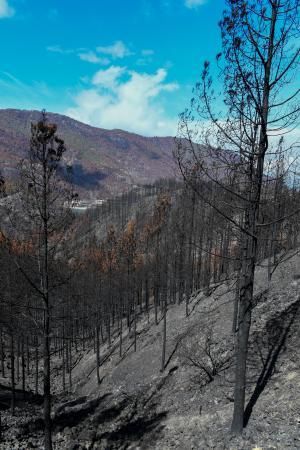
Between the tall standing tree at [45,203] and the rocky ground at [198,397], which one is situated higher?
the tall standing tree at [45,203]

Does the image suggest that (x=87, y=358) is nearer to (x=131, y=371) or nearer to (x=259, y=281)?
(x=131, y=371)

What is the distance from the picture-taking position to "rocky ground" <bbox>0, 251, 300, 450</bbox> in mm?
9953

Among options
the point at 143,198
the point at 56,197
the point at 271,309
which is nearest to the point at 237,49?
the point at 56,197

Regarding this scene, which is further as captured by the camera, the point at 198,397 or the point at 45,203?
the point at 198,397

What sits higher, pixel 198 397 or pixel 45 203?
pixel 45 203

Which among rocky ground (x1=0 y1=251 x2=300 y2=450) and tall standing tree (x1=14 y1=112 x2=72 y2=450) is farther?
rocky ground (x1=0 y1=251 x2=300 y2=450)

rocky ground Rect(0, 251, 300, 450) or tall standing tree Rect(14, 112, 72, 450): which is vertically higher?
tall standing tree Rect(14, 112, 72, 450)

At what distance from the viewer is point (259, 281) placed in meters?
26.9

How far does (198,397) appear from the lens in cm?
1442

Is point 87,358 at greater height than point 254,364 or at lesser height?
lesser

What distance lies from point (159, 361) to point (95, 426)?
25.9 ft

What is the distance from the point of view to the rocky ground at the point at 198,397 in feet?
32.7

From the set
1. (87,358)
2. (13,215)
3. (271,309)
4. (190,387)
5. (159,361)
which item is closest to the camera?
(13,215)

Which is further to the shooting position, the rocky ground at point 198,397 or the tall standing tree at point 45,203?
the rocky ground at point 198,397
